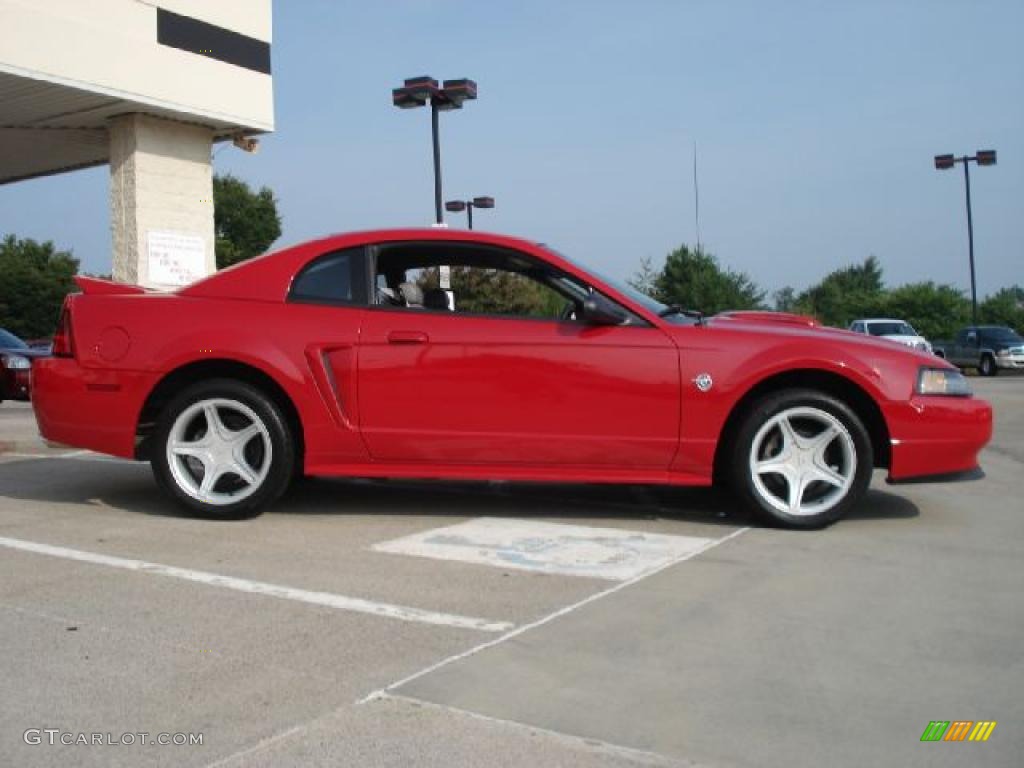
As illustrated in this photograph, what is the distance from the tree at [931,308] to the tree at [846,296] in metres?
1.57

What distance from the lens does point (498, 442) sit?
491cm

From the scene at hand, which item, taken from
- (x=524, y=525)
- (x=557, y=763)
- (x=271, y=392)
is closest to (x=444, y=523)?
(x=524, y=525)

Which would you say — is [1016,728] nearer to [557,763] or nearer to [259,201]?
[557,763]

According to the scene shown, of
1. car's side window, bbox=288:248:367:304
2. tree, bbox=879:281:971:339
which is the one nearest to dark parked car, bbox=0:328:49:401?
car's side window, bbox=288:248:367:304

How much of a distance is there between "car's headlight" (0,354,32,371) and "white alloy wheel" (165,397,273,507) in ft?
30.2

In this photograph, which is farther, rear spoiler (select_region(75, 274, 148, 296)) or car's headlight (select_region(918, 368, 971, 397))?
rear spoiler (select_region(75, 274, 148, 296))

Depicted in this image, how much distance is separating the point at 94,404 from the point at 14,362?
355 inches

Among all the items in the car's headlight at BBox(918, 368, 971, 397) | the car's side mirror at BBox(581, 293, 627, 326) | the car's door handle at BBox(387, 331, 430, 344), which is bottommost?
the car's headlight at BBox(918, 368, 971, 397)

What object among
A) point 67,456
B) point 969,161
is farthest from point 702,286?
point 67,456

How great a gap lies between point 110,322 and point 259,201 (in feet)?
200

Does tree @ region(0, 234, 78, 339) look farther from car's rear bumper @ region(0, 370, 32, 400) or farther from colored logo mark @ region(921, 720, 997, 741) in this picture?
colored logo mark @ region(921, 720, 997, 741)

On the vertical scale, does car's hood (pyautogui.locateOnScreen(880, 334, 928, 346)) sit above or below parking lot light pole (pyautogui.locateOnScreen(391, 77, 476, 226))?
below

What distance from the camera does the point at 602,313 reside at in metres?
4.91

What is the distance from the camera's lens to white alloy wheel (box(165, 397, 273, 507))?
507 cm
